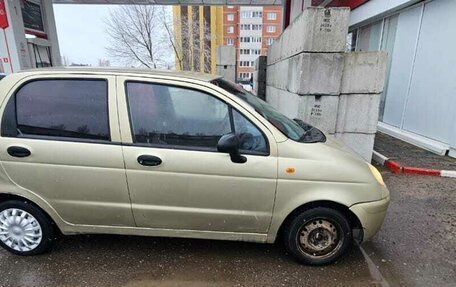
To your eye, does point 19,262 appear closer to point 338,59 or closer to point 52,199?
point 52,199

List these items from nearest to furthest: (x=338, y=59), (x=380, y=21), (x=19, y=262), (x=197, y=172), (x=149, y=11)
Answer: (x=197, y=172), (x=19, y=262), (x=338, y=59), (x=380, y=21), (x=149, y=11)

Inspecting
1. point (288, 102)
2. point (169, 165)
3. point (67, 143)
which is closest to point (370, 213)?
point (169, 165)

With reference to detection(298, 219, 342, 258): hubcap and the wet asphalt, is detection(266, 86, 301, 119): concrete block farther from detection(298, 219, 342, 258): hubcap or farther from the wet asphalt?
detection(298, 219, 342, 258): hubcap

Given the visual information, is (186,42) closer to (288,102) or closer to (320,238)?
(288,102)

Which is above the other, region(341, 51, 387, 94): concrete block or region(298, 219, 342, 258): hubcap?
region(341, 51, 387, 94): concrete block

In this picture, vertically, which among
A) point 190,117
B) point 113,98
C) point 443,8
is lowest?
point 190,117

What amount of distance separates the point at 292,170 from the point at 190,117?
100 cm

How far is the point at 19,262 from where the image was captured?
2875 mm

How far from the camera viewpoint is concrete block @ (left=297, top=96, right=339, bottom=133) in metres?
5.33

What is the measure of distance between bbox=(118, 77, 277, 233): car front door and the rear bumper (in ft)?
2.54

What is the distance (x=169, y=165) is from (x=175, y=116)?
0.43 meters

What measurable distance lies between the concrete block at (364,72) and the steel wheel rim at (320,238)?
10.7 feet

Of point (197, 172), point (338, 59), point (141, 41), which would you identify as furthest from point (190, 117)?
point (141, 41)

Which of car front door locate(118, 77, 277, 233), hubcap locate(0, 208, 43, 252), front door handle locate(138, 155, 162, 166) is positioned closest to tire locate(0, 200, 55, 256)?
hubcap locate(0, 208, 43, 252)
